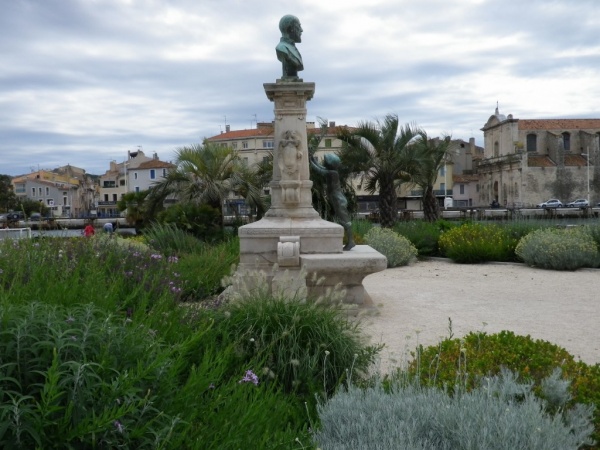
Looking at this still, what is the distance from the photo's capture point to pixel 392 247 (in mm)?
13844

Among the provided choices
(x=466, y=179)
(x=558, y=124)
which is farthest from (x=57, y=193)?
(x=558, y=124)

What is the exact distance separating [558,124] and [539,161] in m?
7.32

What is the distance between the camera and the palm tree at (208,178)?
1808 centimetres

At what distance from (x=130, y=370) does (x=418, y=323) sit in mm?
5343

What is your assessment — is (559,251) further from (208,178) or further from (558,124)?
(558,124)

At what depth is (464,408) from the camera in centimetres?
298

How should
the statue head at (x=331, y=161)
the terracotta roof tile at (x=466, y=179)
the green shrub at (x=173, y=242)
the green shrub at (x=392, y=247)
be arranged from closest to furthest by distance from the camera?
1. the statue head at (x=331, y=161)
2. the green shrub at (x=173, y=242)
3. the green shrub at (x=392, y=247)
4. the terracotta roof tile at (x=466, y=179)

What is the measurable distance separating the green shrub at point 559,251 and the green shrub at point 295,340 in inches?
372

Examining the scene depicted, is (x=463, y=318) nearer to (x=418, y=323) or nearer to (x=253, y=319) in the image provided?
(x=418, y=323)

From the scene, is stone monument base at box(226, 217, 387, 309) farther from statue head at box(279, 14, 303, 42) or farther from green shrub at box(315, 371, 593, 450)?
green shrub at box(315, 371, 593, 450)

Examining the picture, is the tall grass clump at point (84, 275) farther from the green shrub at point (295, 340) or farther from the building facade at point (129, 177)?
the building facade at point (129, 177)

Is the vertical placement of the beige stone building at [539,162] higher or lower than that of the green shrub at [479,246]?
higher

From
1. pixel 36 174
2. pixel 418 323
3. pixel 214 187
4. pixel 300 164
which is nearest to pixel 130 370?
pixel 418 323

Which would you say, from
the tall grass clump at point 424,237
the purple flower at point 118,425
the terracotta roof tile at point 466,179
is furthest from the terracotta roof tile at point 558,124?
the purple flower at point 118,425
